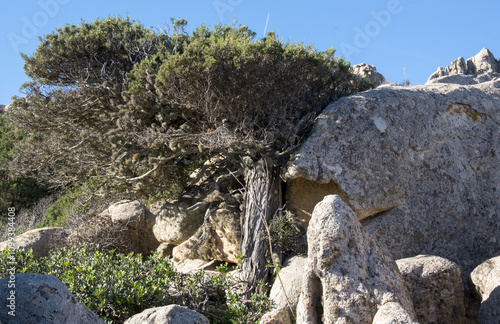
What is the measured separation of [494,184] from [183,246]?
261 inches

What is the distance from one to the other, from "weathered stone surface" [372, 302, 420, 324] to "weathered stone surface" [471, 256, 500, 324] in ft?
6.37

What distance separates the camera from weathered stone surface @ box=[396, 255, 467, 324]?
6176 millimetres

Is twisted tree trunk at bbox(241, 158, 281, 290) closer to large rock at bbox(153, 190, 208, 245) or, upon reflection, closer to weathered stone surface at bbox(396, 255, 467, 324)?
large rock at bbox(153, 190, 208, 245)

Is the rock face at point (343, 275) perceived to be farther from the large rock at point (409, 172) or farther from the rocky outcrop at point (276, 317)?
the large rock at point (409, 172)

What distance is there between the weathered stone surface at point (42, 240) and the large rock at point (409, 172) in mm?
5176

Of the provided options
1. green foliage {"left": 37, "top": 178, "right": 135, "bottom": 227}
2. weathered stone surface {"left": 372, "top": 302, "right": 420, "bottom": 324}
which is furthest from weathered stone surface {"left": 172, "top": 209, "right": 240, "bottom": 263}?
weathered stone surface {"left": 372, "top": 302, "right": 420, "bottom": 324}

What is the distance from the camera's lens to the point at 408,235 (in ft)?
28.7

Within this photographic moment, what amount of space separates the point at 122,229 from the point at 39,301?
7.06 meters

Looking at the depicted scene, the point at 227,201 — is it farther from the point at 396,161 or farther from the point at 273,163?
the point at 396,161

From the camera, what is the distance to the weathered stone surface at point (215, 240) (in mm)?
9602

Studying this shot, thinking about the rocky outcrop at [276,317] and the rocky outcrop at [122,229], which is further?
the rocky outcrop at [122,229]

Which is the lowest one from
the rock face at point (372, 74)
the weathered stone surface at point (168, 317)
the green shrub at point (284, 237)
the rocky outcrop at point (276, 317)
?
the rocky outcrop at point (276, 317)

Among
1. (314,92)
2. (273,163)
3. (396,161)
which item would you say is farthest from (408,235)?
(314,92)

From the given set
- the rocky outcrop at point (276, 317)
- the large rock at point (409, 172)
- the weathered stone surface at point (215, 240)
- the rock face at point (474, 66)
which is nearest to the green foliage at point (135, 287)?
the rocky outcrop at point (276, 317)
